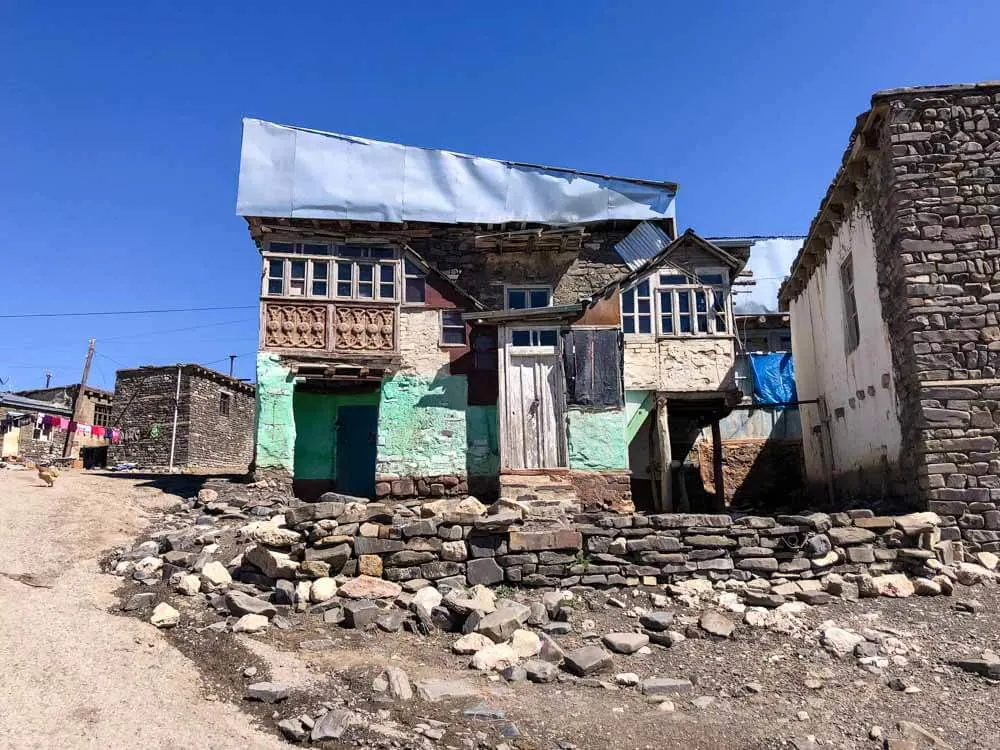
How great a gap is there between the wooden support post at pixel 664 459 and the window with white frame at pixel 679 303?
1.69 metres

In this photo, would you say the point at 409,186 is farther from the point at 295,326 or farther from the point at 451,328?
the point at 295,326

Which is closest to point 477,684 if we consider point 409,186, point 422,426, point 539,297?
point 422,426

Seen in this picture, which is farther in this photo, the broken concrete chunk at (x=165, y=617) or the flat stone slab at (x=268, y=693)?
the broken concrete chunk at (x=165, y=617)

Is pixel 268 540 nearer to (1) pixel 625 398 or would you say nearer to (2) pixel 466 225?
(1) pixel 625 398

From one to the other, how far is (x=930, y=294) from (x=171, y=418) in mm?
23360

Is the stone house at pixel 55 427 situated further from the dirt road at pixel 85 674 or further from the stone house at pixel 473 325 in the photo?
the dirt road at pixel 85 674

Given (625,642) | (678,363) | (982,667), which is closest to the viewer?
(982,667)

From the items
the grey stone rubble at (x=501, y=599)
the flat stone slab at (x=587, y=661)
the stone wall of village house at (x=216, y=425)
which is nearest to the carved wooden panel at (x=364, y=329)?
the grey stone rubble at (x=501, y=599)

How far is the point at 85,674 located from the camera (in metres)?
5.34

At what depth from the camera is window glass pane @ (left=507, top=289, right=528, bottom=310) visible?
1573 cm

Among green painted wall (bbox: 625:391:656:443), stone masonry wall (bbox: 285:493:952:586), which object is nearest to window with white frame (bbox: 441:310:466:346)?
green painted wall (bbox: 625:391:656:443)

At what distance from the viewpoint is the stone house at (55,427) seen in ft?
85.1

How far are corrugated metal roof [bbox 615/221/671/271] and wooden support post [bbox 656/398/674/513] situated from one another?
382 cm

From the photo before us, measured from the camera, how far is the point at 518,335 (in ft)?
45.9
